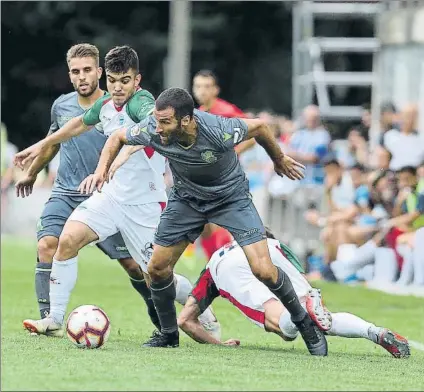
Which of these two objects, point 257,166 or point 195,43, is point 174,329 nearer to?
point 257,166

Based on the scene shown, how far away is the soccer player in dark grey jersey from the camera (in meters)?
9.62

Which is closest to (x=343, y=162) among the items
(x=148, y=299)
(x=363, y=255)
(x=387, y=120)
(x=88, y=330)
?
(x=387, y=120)

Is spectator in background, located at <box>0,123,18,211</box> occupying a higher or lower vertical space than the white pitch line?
lower

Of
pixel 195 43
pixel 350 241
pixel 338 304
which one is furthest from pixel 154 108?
pixel 195 43

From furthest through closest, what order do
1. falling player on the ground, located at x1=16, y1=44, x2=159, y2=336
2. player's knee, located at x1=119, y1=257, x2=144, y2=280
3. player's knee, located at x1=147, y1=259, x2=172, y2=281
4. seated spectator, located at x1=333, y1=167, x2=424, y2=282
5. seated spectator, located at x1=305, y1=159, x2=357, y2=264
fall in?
1. seated spectator, located at x1=305, y1=159, x2=357, y2=264
2. seated spectator, located at x1=333, y1=167, x2=424, y2=282
3. player's knee, located at x1=119, y1=257, x2=144, y2=280
4. falling player on the ground, located at x1=16, y1=44, x2=159, y2=336
5. player's knee, located at x1=147, y1=259, x2=172, y2=281

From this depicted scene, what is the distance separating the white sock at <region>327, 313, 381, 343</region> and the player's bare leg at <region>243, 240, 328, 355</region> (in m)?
0.14

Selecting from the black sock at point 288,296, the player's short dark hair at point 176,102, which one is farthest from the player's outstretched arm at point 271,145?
the black sock at point 288,296

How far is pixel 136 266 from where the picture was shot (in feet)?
37.6

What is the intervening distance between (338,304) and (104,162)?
5.76m

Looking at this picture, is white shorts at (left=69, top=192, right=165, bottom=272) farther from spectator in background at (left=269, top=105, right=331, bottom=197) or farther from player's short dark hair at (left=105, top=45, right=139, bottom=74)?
spectator in background at (left=269, top=105, right=331, bottom=197)

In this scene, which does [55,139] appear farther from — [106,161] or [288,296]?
[288,296]

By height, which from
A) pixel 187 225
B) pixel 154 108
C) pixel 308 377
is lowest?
pixel 308 377

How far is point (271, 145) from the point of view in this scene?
394 inches

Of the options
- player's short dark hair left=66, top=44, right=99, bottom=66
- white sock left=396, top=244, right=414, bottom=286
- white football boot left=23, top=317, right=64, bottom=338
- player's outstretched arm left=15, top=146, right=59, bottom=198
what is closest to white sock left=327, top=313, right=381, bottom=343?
white football boot left=23, top=317, right=64, bottom=338
